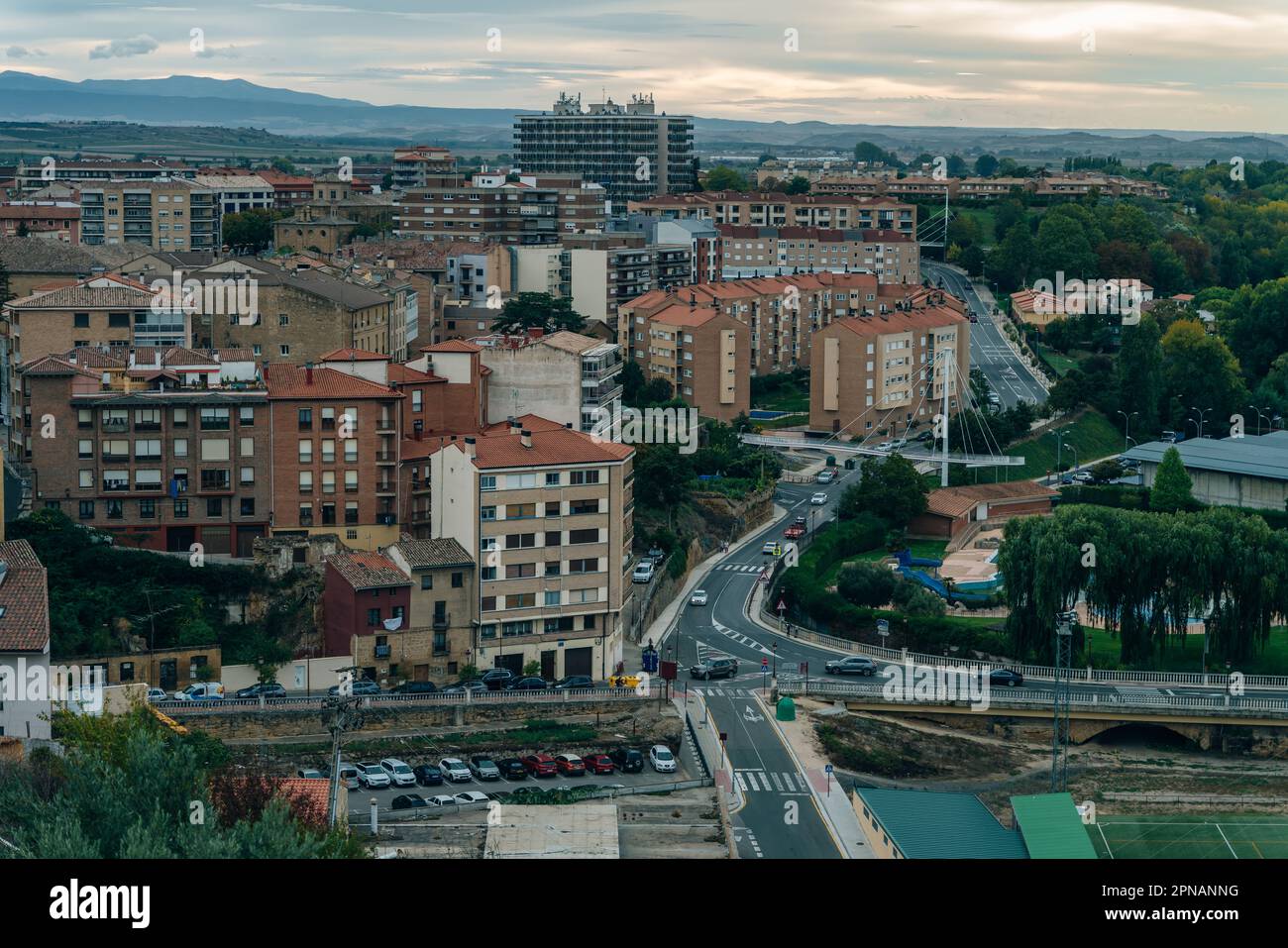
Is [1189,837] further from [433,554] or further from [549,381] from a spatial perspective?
[549,381]

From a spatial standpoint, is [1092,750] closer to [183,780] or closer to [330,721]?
[330,721]

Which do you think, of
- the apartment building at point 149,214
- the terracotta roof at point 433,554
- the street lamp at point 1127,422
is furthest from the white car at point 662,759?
the apartment building at point 149,214

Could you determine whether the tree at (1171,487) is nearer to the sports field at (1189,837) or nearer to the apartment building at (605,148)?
the sports field at (1189,837)

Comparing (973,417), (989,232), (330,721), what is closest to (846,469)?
(973,417)

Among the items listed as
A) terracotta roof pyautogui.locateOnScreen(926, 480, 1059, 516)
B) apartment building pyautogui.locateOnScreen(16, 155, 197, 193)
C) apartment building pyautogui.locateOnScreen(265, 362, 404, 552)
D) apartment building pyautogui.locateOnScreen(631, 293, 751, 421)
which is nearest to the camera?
apartment building pyautogui.locateOnScreen(265, 362, 404, 552)

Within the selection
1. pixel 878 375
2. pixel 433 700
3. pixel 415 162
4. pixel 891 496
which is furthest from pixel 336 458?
pixel 415 162

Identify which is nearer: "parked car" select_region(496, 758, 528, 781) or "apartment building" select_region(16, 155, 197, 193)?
"parked car" select_region(496, 758, 528, 781)

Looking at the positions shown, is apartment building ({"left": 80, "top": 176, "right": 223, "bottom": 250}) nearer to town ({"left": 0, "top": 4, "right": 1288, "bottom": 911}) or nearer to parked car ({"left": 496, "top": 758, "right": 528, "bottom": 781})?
town ({"left": 0, "top": 4, "right": 1288, "bottom": 911})

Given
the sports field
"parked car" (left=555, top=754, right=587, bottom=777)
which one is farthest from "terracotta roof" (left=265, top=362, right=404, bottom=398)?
the sports field
